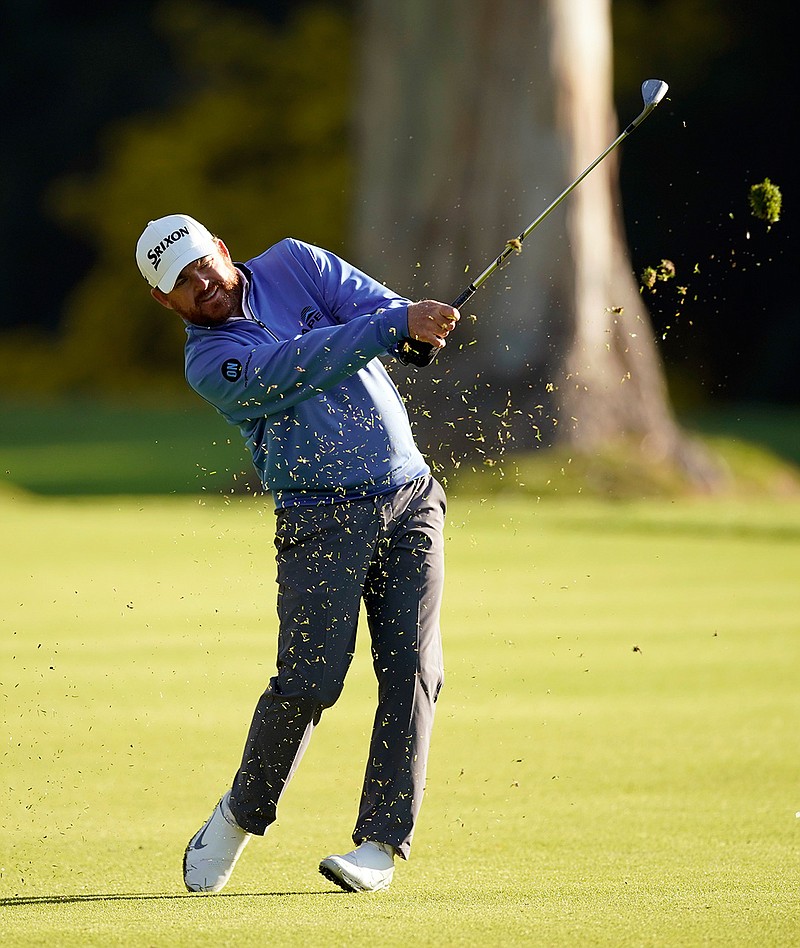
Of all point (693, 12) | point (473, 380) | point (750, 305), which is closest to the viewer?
point (473, 380)

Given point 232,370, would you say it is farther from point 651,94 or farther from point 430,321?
point 651,94

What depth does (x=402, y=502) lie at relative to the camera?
4762mm

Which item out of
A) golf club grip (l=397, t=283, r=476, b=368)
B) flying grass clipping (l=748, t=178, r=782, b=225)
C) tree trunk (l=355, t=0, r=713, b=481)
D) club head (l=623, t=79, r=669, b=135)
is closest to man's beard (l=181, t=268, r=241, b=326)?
golf club grip (l=397, t=283, r=476, b=368)

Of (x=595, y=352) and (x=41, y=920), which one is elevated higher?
(x=41, y=920)

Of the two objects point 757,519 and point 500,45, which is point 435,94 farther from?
point 757,519

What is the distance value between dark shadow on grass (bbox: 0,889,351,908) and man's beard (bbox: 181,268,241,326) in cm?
140

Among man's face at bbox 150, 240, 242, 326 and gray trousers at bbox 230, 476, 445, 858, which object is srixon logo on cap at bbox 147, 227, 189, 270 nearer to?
man's face at bbox 150, 240, 242, 326

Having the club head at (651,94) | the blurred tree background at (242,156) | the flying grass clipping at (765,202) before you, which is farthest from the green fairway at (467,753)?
the blurred tree background at (242,156)

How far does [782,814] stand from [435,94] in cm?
1219

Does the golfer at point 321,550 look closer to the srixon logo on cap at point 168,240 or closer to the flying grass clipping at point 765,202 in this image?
the srixon logo on cap at point 168,240

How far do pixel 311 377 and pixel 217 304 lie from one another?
1.20 feet

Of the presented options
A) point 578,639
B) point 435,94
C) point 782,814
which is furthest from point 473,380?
point 782,814

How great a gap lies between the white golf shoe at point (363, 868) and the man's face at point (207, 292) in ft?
4.43

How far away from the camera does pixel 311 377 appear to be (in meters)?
4.55
